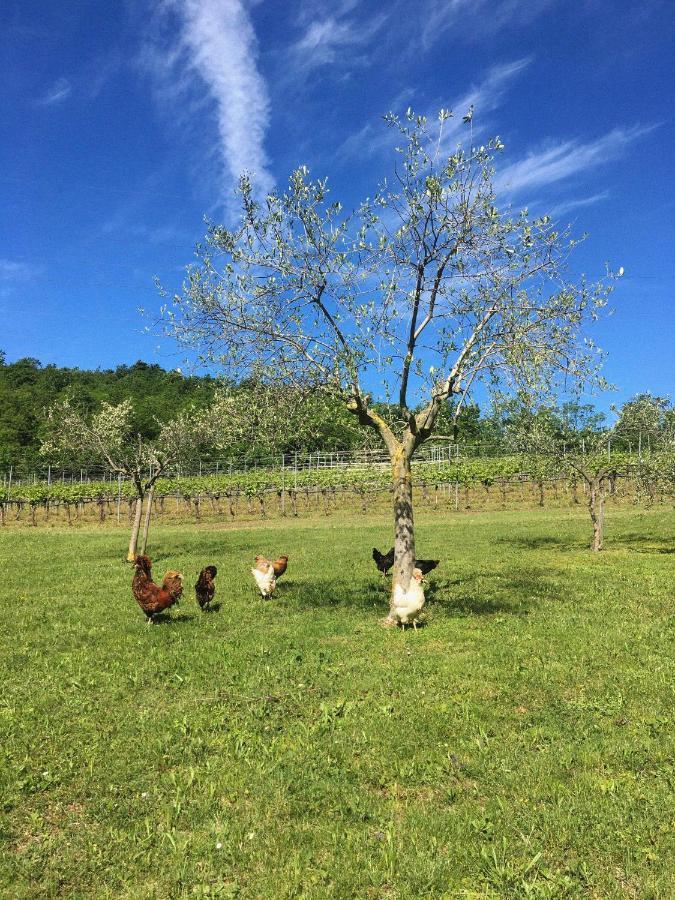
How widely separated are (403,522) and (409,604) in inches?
73.5

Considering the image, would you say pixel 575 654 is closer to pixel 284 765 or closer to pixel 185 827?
pixel 284 765

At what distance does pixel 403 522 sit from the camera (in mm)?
12547

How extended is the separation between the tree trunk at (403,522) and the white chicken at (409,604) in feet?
1.69

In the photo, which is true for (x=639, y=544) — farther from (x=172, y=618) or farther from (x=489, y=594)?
(x=172, y=618)

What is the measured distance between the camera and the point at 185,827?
202 inches

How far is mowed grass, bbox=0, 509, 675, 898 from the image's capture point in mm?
4543

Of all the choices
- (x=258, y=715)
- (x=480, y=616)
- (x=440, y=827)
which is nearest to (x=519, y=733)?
(x=440, y=827)

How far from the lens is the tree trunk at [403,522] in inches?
489

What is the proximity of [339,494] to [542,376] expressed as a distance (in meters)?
48.8

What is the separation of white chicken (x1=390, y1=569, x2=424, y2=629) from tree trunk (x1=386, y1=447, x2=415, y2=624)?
51 cm

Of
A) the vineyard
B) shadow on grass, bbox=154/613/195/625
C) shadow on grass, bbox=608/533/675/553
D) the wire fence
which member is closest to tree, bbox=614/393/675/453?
shadow on grass, bbox=608/533/675/553

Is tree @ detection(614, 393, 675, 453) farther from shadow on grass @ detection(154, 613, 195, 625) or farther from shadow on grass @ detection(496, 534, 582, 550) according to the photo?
shadow on grass @ detection(154, 613, 195, 625)

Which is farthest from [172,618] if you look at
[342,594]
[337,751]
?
[337,751]

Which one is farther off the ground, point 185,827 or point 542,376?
point 542,376
